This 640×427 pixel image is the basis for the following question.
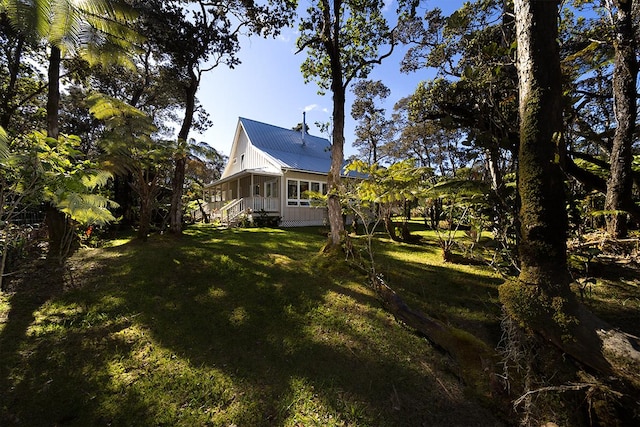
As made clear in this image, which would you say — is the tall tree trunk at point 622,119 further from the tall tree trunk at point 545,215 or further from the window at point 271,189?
the window at point 271,189

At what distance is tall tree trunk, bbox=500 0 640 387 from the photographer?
2141mm

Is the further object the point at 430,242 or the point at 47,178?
the point at 430,242

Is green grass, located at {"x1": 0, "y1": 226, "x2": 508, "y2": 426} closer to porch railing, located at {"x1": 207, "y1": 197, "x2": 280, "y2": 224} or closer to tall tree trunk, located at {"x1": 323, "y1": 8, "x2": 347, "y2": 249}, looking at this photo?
tall tree trunk, located at {"x1": 323, "y1": 8, "x2": 347, "y2": 249}

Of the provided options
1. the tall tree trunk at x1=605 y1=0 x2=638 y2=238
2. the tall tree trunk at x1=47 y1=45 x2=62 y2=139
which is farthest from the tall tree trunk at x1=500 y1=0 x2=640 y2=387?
the tall tree trunk at x1=47 y1=45 x2=62 y2=139

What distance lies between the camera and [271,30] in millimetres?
9070

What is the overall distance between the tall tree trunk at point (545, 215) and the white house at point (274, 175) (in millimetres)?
10684

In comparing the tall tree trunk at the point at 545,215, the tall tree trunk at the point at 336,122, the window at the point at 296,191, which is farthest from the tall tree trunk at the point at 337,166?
the window at the point at 296,191

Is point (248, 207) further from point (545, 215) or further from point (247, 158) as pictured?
point (545, 215)

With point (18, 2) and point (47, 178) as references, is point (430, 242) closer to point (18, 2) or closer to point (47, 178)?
point (47, 178)

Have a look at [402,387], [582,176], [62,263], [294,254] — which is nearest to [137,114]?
[62,263]

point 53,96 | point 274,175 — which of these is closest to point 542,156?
point 53,96

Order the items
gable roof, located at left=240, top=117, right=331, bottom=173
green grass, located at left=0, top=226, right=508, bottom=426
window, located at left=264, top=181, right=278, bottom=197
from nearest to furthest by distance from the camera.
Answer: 1. green grass, located at left=0, top=226, right=508, bottom=426
2. window, located at left=264, top=181, right=278, bottom=197
3. gable roof, located at left=240, top=117, right=331, bottom=173

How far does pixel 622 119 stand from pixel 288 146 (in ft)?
53.9

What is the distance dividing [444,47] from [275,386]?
13774mm
